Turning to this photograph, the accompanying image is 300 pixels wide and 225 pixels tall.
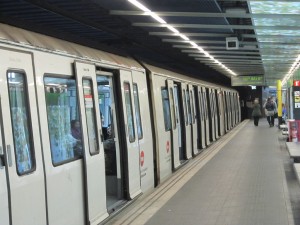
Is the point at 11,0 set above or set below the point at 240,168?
above

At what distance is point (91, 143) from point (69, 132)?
523mm

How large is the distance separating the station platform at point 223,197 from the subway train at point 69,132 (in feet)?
1.33

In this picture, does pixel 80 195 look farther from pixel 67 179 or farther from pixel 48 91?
pixel 48 91

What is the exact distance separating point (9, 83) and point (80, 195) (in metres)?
1.69

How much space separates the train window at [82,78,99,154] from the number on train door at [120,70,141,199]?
1275 millimetres

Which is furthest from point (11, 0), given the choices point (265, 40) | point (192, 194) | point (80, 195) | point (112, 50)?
point (265, 40)

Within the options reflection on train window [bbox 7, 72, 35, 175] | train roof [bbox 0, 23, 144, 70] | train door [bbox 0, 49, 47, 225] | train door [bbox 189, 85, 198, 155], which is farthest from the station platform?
reflection on train window [bbox 7, 72, 35, 175]

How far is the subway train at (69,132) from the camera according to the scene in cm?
376

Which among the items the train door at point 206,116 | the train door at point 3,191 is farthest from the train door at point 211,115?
the train door at point 3,191

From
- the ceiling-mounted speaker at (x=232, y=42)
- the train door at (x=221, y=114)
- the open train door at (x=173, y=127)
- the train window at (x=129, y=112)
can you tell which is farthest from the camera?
the train door at (x=221, y=114)

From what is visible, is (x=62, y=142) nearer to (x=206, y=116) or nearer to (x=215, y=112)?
→ (x=206, y=116)

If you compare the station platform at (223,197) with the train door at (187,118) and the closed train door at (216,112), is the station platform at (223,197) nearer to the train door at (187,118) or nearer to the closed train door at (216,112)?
the train door at (187,118)

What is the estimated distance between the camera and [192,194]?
7.55 m

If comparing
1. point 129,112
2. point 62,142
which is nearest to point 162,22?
point 129,112
